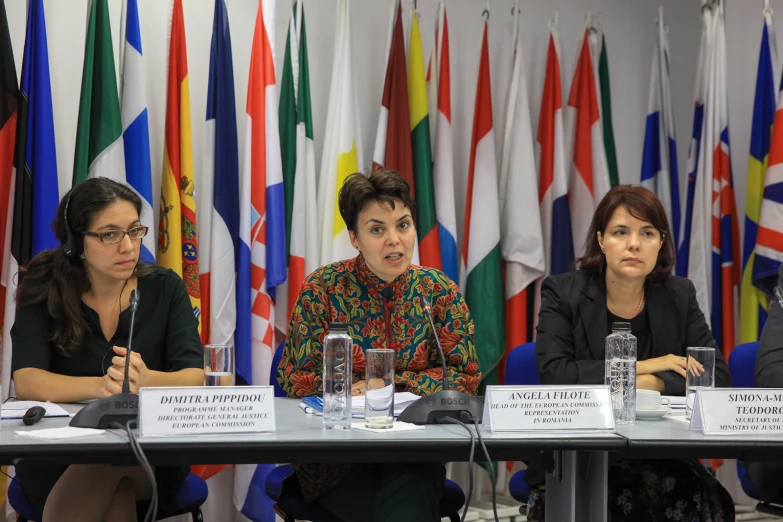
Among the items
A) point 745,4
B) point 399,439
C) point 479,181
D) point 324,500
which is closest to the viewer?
point 399,439

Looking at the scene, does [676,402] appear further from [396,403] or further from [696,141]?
[696,141]

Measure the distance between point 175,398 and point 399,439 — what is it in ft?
1.47

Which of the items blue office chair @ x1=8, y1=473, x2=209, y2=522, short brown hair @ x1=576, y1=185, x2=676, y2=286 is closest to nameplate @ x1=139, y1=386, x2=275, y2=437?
blue office chair @ x1=8, y1=473, x2=209, y2=522

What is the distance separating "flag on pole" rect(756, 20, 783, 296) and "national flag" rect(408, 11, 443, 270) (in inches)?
56.9

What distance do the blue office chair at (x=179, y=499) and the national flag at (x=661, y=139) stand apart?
9.30 feet

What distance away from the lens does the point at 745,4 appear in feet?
15.1

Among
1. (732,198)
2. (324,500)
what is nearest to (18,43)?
(324,500)

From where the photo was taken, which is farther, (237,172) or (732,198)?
(732,198)

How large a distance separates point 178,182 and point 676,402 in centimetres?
216

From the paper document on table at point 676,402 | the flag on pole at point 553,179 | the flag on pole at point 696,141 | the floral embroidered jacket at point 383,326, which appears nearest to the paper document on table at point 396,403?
the floral embroidered jacket at point 383,326

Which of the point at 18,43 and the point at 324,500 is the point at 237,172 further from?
the point at 324,500

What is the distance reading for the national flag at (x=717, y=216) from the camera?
A: 13.9 ft

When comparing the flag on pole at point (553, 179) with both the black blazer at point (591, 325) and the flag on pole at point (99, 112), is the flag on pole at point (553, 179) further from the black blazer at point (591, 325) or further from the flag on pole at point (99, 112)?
the flag on pole at point (99, 112)

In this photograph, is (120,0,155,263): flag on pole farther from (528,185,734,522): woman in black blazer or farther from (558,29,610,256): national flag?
(558,29,610,256): national flag
